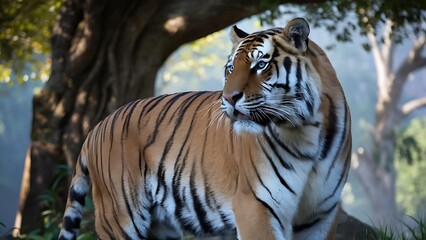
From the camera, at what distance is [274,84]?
11.3ft

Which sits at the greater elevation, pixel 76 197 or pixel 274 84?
pixel 274 84

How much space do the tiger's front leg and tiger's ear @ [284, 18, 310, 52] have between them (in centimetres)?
70

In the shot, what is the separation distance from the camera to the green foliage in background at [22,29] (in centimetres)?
863

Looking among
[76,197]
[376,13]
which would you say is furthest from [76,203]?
[376,13]

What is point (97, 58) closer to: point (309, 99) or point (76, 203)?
point (76, 203)

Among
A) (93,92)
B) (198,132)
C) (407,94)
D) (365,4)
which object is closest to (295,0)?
(365,4)

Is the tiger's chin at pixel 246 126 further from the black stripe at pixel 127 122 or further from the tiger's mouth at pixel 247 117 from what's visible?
the black stripe at pixel 127 122

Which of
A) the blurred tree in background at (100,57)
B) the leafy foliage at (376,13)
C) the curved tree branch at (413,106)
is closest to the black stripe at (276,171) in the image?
the leafy foliage at (376,13)

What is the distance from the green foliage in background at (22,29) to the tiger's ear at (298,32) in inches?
217

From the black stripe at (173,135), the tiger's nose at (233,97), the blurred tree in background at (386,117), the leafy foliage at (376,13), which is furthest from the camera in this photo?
the blurred tree in background at (386,117)

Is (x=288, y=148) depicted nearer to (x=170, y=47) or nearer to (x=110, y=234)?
(x=110, y=234)

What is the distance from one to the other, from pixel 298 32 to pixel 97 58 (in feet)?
14.5

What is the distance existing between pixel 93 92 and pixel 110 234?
3.35 metres

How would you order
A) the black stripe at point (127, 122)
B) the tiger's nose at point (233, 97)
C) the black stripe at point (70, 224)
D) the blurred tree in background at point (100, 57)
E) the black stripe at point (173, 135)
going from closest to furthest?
1. the tiger's nose at point (233, 97)
2. the black stripe at point (173, 135)
3. the black stripe at point (127, 122)
4. the black stripe at point (70, 224)
5. the blurred tree in background at point (100, 57)
